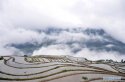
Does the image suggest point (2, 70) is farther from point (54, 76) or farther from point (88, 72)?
point (88, 72)

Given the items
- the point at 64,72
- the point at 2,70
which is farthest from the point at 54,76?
the point at 2,70

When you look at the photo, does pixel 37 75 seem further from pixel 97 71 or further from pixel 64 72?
pixel 97 71

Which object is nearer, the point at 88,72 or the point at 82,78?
the point at 82,78

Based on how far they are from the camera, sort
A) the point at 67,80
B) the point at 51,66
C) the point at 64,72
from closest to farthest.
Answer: the point at 67,80 → the point at 64,72 → the point at 51,66

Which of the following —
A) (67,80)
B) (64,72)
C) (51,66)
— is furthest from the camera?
(51,66)

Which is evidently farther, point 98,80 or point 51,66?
point 51,66

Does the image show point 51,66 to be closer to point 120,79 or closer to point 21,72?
point 21,72

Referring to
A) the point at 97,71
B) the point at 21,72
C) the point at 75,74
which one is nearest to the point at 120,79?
the point at 97,71

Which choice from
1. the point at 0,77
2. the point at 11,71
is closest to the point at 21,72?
the point at 11,71
